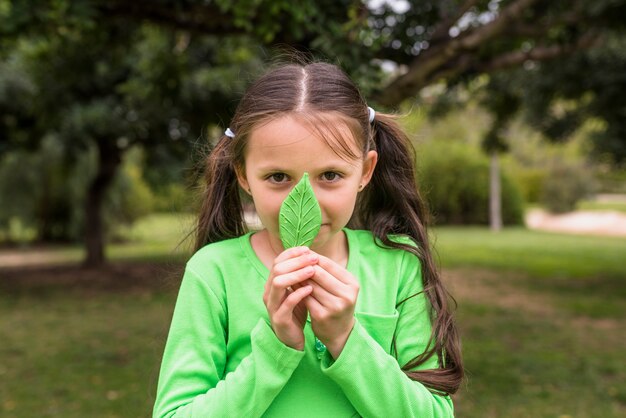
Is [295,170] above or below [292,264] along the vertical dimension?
above

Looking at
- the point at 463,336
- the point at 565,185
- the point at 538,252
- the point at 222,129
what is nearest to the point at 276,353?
the point at 222,129

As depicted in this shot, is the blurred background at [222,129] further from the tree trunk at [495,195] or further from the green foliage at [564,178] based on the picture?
the green foliage at [564,178]

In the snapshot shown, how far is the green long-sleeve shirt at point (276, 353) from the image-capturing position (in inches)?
47.3

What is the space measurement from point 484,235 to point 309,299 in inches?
901

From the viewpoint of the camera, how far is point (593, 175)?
29156 mm

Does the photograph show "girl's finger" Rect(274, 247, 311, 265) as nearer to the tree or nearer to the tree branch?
the tree

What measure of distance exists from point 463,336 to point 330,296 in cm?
640

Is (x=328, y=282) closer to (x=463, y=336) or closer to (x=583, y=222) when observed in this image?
(x=463, y=336)

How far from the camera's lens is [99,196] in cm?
1252

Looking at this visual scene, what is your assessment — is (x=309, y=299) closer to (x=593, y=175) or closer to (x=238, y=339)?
(x=238, y=339)

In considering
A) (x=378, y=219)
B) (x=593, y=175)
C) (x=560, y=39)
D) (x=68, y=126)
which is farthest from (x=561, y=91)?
(x=593, y=175)

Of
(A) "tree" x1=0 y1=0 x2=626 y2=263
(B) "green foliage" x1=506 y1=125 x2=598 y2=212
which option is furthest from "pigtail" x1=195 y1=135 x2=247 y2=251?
(B) "green foliage" x1=506 y1=125 x2=598 y2=212

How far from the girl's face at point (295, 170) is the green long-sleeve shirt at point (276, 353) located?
0.17 metres

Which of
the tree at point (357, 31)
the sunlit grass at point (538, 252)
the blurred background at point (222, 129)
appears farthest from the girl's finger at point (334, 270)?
the sunlit grass at point (538, 252)
